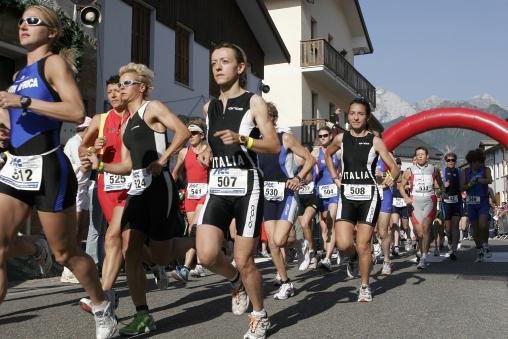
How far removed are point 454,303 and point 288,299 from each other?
1.66 meters

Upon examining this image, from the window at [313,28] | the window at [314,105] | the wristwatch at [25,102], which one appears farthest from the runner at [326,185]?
the window at [313,28]

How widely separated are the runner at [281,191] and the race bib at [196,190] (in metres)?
1.40

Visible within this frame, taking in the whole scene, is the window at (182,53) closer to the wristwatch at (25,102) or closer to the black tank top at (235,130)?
the black tank top at (235,130)

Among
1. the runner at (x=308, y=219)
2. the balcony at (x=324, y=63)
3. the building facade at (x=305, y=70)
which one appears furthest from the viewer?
the building facade at (x=305, y=70)

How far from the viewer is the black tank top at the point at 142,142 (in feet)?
17.0

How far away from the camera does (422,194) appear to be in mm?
11352

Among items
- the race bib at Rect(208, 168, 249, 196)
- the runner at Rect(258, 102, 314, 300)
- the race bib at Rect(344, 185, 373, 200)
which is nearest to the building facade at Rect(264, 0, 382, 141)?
the runner at Rect(258, 102, 314, 300)

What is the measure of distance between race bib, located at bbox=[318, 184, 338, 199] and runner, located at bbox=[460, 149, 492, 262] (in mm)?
2761

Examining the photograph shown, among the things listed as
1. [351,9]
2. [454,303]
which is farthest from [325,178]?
[351,9]

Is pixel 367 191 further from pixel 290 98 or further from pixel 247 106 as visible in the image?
pixel 290 98

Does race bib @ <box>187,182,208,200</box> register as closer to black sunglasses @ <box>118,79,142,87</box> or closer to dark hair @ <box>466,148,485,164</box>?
black sunglasses @ <box>118,79,142,87</box>

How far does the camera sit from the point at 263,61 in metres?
24.2

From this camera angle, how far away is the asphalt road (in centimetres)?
509

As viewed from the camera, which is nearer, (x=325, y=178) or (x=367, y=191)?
(x=367, y=191)
